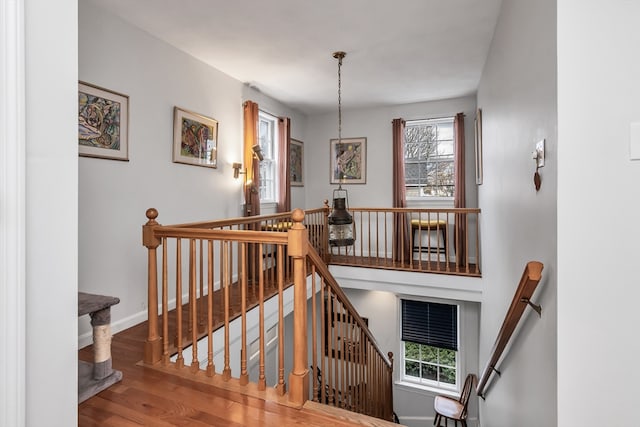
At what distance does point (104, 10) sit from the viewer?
2764 mm

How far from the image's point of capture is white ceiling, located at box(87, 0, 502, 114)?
2.79 metres

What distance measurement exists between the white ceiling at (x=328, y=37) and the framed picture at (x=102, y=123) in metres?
0.74

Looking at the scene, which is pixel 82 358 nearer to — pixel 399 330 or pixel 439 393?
pixel 399 330

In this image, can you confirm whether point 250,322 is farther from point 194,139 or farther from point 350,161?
point 350,161

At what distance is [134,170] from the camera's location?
3.08 metres

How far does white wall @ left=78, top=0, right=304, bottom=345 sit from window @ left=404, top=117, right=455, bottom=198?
332 cm

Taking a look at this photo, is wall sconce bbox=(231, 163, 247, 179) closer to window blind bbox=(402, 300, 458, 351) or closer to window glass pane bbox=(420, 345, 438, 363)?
window blind bbox=(402, 300, 458, 351)

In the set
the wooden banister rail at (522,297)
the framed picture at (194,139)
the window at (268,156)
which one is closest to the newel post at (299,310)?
the wooden banister rail at (522,297)

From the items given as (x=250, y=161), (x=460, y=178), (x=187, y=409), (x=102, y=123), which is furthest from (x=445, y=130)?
(x=187, y=409)

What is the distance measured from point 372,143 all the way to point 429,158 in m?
1.04

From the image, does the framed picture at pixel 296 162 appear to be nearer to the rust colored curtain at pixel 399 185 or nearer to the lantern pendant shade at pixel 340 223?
the rust colored curtain at pixel 399 185

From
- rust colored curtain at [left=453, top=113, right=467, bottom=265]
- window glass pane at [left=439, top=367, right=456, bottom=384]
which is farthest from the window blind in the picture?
rust colored curtain at [left=453, top=113, right=467, bottom=265]
